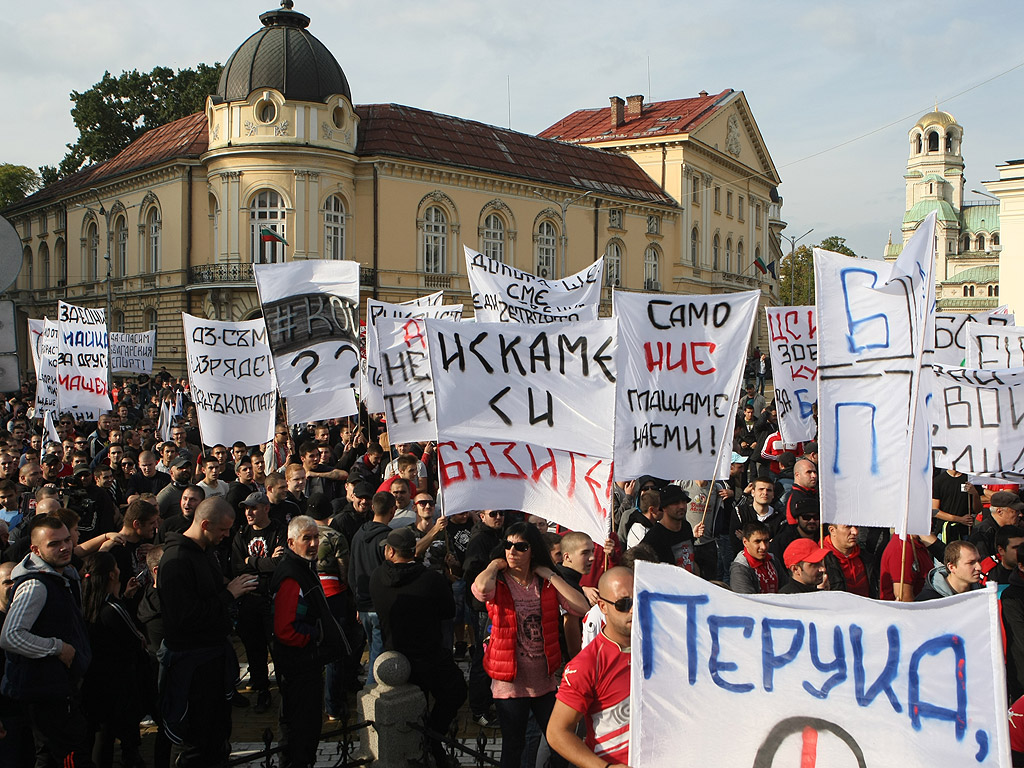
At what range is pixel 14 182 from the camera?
62750 mm

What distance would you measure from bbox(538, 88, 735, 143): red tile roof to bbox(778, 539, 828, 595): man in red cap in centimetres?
5097

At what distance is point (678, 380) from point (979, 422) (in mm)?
3305

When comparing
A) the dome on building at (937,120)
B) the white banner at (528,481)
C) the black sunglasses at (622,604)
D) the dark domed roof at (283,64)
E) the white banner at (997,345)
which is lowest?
the black sunglasses at (622,604)

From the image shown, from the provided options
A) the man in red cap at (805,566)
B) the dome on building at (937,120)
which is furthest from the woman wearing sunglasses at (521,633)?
the dome on building at (937,120)

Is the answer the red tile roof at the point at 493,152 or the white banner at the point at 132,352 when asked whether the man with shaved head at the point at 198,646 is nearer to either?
the white banner at the point at 132,352

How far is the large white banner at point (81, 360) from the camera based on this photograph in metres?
14.6

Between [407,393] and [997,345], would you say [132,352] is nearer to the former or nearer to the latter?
[407,393]

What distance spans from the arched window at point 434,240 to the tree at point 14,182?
107ft

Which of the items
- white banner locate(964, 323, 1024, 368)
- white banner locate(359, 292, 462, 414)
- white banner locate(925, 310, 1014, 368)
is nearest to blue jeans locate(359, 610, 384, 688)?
white banner locate(359, 292, 462, 414)

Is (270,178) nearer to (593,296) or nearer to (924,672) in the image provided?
(593,296)

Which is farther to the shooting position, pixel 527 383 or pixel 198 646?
pixel 527 383

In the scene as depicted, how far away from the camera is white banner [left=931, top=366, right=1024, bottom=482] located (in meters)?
8.83

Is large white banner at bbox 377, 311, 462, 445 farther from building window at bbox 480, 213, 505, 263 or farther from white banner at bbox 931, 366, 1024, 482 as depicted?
building window at bbox 480, 213, 505, 263

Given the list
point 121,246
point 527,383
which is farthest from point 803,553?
point 121,246
